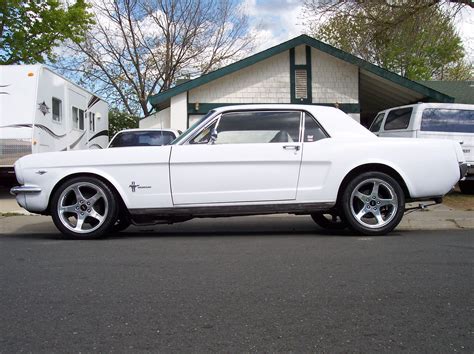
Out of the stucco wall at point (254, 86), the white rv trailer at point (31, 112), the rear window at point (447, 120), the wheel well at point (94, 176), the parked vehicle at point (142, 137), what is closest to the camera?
the wheel well at point (94, 176)

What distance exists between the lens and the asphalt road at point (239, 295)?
122 inches

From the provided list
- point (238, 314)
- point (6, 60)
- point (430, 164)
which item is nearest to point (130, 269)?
point (238, 314)

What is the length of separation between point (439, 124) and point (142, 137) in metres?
6.68

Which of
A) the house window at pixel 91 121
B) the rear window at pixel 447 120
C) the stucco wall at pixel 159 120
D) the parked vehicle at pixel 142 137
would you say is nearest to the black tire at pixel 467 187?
the rear window at pixel 447 120

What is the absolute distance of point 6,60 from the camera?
2042 centimetres

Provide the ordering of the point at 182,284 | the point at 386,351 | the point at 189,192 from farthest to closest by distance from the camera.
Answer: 1. the point at 189,192
2. the point at 182,284
3. the point at 386,351

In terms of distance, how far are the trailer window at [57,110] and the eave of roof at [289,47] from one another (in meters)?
2.50

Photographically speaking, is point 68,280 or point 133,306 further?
point 68,280

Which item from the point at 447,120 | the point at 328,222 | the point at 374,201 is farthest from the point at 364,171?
the point at 447,120

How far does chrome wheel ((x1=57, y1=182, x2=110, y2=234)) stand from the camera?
6480 millimetres

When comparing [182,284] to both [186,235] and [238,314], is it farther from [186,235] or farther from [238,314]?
[186,235]

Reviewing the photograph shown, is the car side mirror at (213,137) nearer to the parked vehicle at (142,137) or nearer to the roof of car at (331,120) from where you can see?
the roof of car at (331,120)

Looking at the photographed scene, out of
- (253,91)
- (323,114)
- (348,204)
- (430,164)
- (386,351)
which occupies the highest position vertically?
(253,91)

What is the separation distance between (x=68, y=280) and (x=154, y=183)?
2170 millimetres
